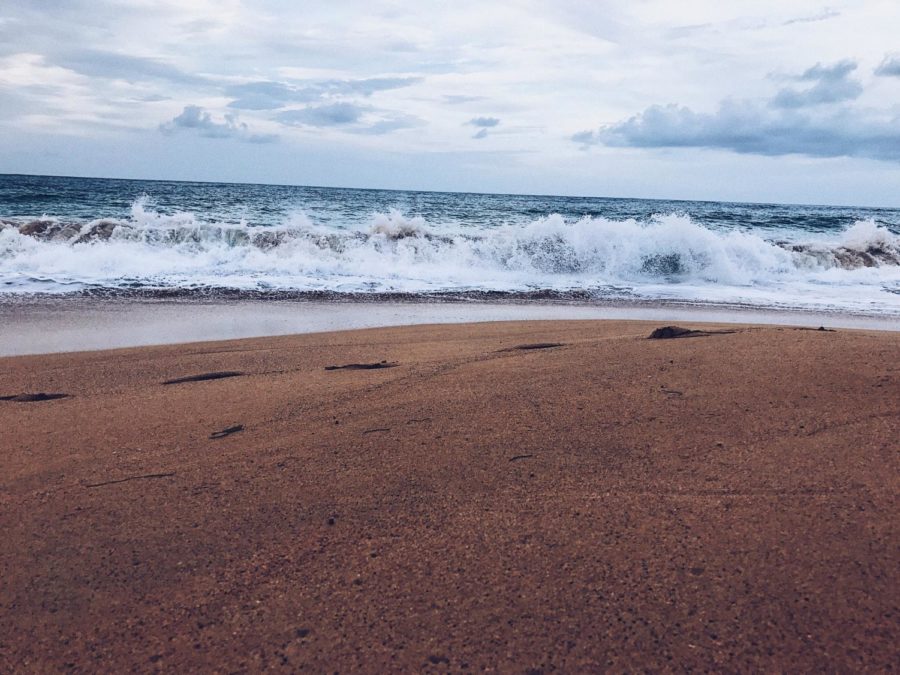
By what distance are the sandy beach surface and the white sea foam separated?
7199 millimetres

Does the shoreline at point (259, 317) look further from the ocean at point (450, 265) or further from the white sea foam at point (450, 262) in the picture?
the white sea foam at point (450, 262)

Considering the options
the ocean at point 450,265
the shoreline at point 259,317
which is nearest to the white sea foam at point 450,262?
the ocean at point 450,265

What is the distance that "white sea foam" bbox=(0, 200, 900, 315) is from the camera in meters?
10.4

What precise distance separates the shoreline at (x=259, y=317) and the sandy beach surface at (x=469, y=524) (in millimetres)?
2929

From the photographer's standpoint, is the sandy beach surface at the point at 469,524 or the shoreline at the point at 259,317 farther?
the shoreline at the point at 259,317

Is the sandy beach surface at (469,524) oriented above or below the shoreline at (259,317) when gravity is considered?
above

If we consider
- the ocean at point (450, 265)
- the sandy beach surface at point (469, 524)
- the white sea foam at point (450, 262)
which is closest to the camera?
the sandy beach surface at point (469, 524)

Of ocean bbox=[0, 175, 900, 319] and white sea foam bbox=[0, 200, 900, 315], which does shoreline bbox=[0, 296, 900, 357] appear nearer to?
ocean bbox=[0, 175, 900, 319]

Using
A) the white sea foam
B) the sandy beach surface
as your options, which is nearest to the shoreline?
the white sea foam

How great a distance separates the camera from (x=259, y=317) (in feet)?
24.9

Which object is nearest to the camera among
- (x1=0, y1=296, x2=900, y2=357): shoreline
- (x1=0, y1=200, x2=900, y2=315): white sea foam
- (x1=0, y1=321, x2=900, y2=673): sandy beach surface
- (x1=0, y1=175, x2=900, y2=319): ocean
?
(x1=0, y1=321, x2=900, y2=673): sandy beach surface

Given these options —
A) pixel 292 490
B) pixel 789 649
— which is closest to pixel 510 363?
pixel 292 490

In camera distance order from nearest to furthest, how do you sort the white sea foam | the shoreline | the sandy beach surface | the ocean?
1. the sandy beach surface
2. the shoreline
3. the ocean
4. the white sea foam

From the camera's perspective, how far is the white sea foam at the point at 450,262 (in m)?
10.4
